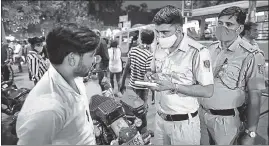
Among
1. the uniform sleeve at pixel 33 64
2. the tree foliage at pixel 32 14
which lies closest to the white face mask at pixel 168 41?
the tree foliage at pixel 32 14

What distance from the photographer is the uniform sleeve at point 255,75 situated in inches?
65.8

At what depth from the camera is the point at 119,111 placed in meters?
1.64

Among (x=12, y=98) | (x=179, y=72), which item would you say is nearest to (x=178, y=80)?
(x=179, y=72)

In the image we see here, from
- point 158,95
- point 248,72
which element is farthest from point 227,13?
point 158,95

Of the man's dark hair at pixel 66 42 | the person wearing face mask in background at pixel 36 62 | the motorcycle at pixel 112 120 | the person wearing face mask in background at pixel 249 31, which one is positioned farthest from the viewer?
the person wearing face mask in background at pixel 249 31

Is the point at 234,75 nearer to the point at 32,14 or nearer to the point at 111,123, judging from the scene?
the point at 111,123

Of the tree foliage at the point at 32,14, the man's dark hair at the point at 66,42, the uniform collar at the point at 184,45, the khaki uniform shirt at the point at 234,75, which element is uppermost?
the tree foliage at the point at 32,14

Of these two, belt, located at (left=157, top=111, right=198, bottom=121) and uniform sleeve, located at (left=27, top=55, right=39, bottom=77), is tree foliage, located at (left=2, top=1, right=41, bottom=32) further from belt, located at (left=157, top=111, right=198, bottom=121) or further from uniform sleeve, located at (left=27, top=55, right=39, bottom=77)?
belt, located at (left=157, top=111, right=198, bottom=121)

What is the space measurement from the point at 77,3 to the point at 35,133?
363 centimetres

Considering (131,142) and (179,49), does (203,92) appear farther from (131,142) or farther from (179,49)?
(131,142)

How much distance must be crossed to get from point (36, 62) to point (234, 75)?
1.50 m

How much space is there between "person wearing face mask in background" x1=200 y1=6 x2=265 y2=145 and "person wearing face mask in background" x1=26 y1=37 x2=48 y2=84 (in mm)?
1248

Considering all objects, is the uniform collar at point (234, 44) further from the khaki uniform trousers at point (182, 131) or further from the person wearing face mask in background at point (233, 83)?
the khaki uniform trousers at point (182, 131)

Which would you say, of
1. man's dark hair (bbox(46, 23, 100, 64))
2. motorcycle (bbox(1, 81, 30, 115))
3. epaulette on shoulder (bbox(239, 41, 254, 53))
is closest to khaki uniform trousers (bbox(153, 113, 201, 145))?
epaulette on shoulder (bbox(239, 41, 254, 53))
